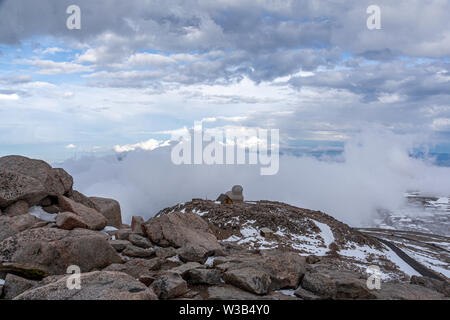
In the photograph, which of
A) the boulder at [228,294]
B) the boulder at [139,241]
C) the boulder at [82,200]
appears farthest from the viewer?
the boulder at [82,200]

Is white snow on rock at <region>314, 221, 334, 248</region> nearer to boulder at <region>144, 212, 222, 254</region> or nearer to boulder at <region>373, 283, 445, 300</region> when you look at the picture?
boulder at <region>144, 212, 222, 254</region>

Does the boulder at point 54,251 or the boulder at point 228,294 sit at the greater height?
the boulder at point 54,251

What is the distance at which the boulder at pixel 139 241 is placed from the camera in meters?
13.3

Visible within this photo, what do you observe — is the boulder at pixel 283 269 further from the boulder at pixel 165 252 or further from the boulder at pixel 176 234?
the boulder at pixel 165 252

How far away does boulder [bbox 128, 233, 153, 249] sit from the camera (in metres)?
13.3

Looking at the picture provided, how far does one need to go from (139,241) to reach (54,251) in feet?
13.0

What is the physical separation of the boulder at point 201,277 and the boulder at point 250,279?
0.36 metres

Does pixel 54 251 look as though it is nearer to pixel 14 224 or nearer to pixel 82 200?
pixel 14 224

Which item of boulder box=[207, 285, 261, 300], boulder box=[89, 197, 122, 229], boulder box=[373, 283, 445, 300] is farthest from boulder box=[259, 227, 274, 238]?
boulder box=[207, 285, 261, 300]

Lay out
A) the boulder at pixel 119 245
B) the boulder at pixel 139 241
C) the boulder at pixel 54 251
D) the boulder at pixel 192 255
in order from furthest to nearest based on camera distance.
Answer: the boulder at pixel 139 241 → the boulder at pixel 119 245 → the boulder at pixel 192 255 → the boulder at pixel 54 251

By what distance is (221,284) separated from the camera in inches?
363

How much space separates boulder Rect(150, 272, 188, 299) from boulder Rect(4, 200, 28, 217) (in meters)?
9.76

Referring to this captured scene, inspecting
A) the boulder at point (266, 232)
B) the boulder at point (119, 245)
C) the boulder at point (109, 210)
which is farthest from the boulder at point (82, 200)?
the boulder at point (266, 232)
